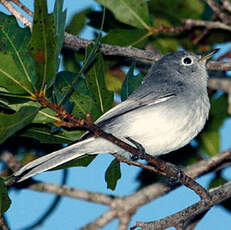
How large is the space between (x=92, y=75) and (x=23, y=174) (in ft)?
3.05

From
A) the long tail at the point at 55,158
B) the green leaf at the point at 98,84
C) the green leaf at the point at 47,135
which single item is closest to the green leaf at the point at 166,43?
the green leaf at the point at 98,84

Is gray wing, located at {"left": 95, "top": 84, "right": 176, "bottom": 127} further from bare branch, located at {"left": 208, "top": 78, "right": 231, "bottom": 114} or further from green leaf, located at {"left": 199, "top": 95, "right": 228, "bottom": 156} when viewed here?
bare branch, located at {"left": 208, "top": 78, "right": 231, "bottom": 114}

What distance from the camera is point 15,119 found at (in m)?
3.01

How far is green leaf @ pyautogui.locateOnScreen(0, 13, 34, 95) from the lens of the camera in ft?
9.99

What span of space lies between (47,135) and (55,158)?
243 millimetres

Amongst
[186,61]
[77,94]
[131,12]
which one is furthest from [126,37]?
[77,94]

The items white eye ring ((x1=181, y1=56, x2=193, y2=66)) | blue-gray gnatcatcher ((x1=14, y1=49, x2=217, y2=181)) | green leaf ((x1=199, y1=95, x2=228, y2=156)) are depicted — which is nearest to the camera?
blue-gray gnatcatcher ((x1=14, y1=49, x2=217, y2=181))

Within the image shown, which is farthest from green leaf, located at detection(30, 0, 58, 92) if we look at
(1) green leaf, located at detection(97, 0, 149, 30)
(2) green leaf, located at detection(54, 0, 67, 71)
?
(1) green leaf, located at detection(97, 0, 149, 30)

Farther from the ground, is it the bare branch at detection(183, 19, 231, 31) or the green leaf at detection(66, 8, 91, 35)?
the green leaf at detection(66, 8, 91, 35)

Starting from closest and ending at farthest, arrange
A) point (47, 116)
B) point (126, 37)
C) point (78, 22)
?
1. point (47, 116)
2. point (126, 37)
3. point (78, 22)

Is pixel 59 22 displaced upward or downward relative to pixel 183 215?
upward

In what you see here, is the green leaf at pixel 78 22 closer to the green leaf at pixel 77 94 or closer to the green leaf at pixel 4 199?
the green leaf at pixel 77 94

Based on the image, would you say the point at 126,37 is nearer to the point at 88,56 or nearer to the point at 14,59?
the point at 88,56

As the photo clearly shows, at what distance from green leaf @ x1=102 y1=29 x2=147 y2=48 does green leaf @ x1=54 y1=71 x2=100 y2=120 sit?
1.02 metres
